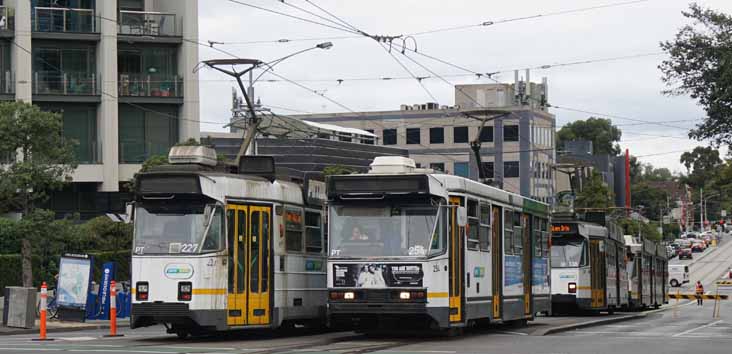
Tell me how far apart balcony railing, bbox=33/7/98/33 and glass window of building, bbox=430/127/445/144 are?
50.7 meters

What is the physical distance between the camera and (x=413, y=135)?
10406 centimetres

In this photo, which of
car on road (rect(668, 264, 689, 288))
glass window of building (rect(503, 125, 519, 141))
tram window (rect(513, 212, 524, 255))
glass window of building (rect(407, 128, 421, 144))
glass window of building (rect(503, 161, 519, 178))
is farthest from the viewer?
glass window of building (rect(407, 128, 421, 144))

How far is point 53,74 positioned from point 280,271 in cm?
3362

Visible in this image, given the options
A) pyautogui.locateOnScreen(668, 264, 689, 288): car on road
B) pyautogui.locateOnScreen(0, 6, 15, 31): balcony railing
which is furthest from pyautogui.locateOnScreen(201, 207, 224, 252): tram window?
pyautogui.locateOnScreen(668, 264, 689, 288): car on road

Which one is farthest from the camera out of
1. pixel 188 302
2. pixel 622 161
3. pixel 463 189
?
pixel 622 161

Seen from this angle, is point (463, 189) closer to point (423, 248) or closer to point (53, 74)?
point (423, 248)

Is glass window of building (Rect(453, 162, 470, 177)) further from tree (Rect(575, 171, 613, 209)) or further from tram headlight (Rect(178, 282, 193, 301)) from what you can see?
tram headlight (Rect(178, 282, 193, 301))

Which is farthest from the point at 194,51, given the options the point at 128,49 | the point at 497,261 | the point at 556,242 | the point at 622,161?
the point at 622,161

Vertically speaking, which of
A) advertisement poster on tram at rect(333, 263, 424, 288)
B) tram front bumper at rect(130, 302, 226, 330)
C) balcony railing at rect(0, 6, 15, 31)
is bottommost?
tram front bumper at rect(130, 302, 226, 330)

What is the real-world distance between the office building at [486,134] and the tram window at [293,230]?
71895 millimetres

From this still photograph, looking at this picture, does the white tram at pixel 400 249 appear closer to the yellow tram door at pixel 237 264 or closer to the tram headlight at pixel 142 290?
the yellow tram door at pixel 237 264

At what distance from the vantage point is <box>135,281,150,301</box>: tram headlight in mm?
21141

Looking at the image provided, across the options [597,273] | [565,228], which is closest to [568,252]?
[565,228]

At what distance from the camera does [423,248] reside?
2162cm
